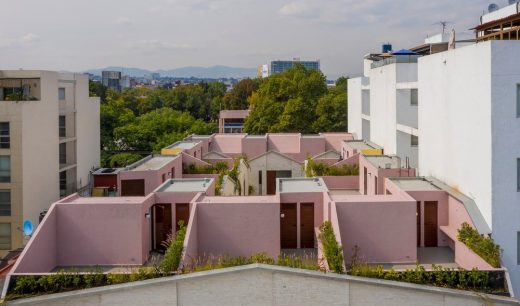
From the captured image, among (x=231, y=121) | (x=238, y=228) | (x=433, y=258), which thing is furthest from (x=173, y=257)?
(x=231, y=121)

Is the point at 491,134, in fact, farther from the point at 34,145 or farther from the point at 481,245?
the point at 34,145

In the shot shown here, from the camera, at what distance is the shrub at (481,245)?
1647 centimetres

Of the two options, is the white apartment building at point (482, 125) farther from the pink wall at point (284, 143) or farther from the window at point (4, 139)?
the window at point (4, 139)

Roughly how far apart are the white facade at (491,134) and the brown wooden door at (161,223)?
9.89 m

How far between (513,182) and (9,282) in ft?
47.2

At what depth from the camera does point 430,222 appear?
801 inches

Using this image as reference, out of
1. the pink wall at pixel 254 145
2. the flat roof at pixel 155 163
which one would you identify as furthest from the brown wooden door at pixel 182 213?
the pink wall at pixel 254 145

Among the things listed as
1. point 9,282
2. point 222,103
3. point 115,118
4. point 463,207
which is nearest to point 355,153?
point 463,207

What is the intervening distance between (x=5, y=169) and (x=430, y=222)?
23.7 metres

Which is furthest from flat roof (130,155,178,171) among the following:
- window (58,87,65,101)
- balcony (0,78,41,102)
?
window (58,87,65,101)

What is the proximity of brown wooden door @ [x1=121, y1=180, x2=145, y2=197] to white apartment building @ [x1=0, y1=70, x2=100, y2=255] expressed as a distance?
9.73 metres

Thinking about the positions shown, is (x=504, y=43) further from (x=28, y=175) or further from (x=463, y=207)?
(x=28, y=175)

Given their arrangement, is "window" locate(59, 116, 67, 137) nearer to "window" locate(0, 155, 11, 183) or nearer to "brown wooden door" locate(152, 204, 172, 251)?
"window" locate(0, 155, 11, 183)

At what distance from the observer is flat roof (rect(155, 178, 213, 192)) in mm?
22077
